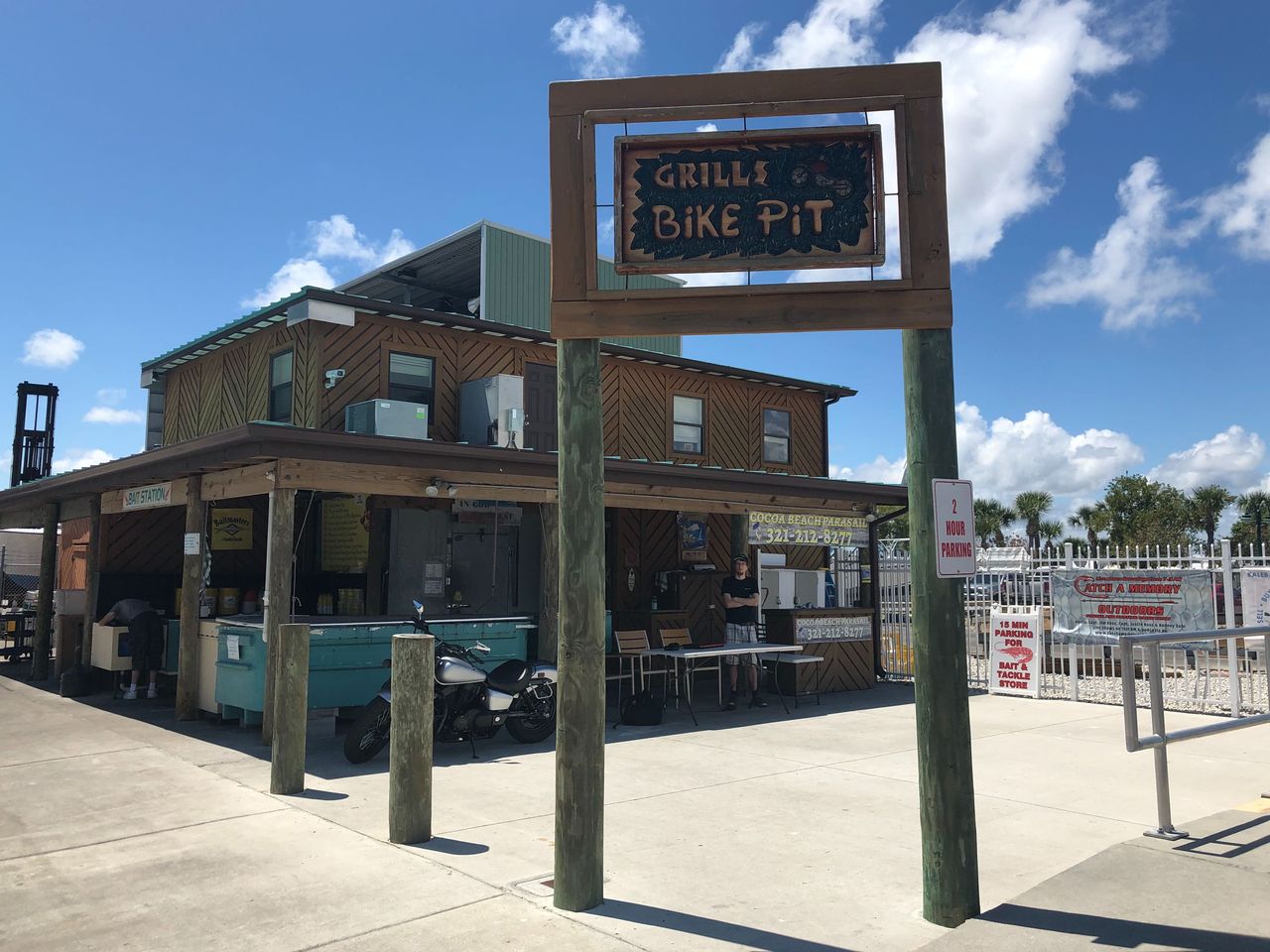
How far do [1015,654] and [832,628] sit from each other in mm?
Answer: 2708

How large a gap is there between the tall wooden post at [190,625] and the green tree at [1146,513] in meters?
46.2

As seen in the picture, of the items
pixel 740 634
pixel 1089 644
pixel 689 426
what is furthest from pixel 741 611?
pixel 689 426

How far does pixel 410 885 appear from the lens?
17.8 ft

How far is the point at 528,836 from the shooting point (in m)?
6.54

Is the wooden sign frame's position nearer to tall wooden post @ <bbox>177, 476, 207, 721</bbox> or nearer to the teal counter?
the teal counter

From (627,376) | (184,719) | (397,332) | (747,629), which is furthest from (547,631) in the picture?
(627,376)

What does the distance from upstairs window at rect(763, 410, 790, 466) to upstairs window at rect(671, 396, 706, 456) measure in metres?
1.90

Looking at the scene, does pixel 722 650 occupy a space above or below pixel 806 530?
below

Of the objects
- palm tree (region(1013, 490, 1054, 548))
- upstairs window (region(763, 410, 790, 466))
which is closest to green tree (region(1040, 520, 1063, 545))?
palm tree (region(1013, 490, 1054, 548))

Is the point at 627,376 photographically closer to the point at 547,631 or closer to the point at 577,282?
the point at 547,631

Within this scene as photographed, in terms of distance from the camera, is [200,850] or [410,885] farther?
[200,850]

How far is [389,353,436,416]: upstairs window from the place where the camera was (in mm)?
14938

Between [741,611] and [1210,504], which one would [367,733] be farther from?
[1210,504]

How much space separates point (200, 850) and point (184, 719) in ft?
19.5
